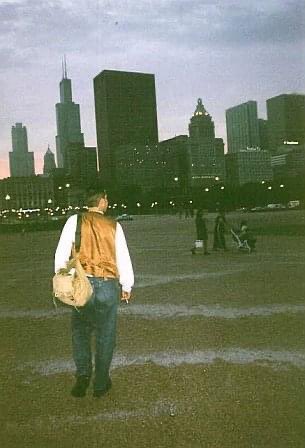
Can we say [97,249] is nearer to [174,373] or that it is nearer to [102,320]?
[102,320]

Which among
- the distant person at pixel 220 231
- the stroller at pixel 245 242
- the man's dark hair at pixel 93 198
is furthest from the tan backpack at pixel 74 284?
the distant person at pixel 220 231

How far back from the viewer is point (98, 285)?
14.7 feet

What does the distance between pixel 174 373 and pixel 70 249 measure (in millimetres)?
1514

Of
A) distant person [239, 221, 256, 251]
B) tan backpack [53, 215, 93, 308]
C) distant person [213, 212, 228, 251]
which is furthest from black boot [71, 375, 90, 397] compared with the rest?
distant person [213, 212, 228, 251]

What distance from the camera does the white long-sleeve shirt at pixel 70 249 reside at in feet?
14.8

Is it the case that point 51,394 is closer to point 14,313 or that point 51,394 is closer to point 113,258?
point 113,258

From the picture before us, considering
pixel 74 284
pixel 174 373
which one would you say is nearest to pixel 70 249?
pixel 74 284

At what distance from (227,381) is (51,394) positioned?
4.88 feet

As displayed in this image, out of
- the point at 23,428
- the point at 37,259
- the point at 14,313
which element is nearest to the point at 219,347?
the point at 23,428

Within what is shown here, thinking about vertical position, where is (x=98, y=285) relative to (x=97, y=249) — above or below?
below

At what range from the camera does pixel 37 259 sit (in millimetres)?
18562

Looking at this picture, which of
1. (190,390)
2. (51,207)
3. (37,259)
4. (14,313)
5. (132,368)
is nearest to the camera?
(190,390)

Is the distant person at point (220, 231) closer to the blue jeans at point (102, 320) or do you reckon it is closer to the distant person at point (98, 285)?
the distant person at point (98, 285)

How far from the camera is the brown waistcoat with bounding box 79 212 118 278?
14.8 feet
